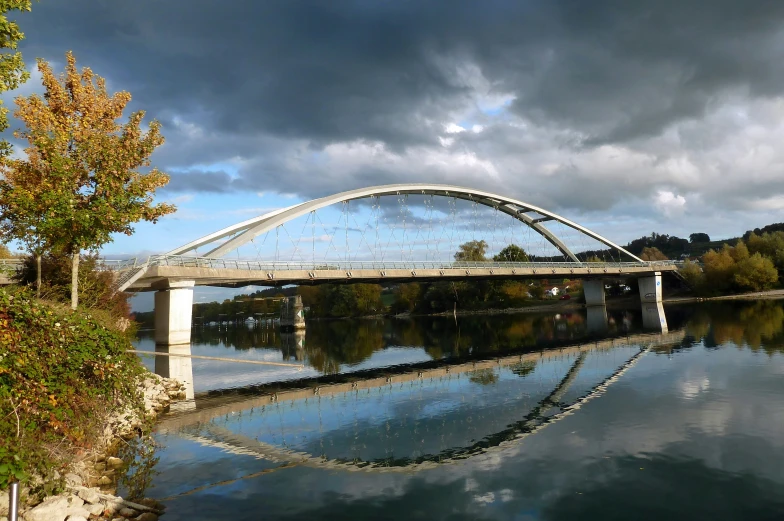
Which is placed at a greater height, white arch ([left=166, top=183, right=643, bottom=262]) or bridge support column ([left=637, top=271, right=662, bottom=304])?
white arch ([left=166, top=183, right=643, bottom=262])

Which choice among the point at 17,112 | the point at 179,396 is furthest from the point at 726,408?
the point at 17,112

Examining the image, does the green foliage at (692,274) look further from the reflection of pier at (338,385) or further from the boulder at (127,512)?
the boulder at (127,512)

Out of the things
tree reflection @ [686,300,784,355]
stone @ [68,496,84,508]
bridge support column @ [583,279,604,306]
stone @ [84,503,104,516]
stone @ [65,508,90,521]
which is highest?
Answer: bridge support column @ [583,279,604,306]

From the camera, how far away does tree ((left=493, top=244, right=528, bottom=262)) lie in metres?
98.2

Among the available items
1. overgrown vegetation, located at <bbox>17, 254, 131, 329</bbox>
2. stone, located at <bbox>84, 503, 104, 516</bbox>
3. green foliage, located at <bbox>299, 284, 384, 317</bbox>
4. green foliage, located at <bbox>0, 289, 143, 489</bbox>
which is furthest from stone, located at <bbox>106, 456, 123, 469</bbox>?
green foliage, located at <bbox>299, 284, 384, 317</bbox>

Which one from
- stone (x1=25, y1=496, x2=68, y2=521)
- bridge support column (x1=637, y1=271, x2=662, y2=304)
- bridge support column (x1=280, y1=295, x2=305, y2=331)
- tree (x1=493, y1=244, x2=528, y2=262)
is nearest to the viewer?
stone (x1=25, y1=496, x2=68, y2=521)

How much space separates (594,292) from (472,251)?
76.3ft

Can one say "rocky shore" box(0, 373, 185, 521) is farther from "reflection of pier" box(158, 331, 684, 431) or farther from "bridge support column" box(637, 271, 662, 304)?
"bridge support column" box(637, 271, 662, 304)

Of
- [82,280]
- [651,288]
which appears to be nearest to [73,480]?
[82,280]

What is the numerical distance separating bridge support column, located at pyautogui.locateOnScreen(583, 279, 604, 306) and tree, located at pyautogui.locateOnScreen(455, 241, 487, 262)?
1953 centimetres

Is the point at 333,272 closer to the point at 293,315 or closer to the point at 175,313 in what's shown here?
the point at 175,313

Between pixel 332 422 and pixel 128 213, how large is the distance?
10545 mm

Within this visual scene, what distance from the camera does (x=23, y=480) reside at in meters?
7.38

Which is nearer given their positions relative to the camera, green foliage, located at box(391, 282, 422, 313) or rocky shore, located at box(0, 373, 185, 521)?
rocky shore, located at box(0, 373, 185, 521)
